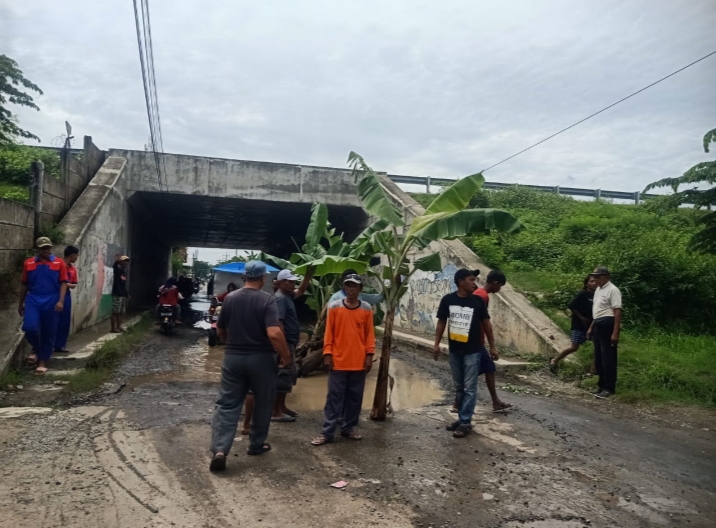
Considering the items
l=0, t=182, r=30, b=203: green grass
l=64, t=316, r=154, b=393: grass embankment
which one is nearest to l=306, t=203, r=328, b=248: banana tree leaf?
l=64, t=316, r=154, b=393: grass embankment

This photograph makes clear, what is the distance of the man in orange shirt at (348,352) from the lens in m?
5.77

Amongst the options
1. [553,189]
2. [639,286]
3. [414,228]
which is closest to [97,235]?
[414,228]

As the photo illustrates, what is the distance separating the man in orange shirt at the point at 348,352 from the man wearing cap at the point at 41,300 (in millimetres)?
4485

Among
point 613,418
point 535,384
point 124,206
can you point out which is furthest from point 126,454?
point 124,206

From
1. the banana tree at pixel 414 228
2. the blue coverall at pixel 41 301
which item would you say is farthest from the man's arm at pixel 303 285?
the blue coverall at pixel 41 301

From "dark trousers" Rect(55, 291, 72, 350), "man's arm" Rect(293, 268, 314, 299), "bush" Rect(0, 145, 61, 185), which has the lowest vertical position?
"dark trousers" Rect(55, 291, 72, 350)

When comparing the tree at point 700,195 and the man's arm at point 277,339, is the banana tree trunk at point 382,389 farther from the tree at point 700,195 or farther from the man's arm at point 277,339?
the tree at point 700,195

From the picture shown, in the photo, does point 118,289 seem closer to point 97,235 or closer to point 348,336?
point 97,235

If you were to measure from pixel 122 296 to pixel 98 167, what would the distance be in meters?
5.49

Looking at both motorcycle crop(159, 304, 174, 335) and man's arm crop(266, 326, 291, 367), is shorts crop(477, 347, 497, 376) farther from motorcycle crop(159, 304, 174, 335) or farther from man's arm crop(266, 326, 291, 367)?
motorcycle crop(159, 304, 174, 335)

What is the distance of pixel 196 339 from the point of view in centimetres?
1423

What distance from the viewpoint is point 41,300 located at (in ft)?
26.3

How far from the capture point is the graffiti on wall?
1361 centimetres

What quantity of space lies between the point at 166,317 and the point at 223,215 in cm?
918
